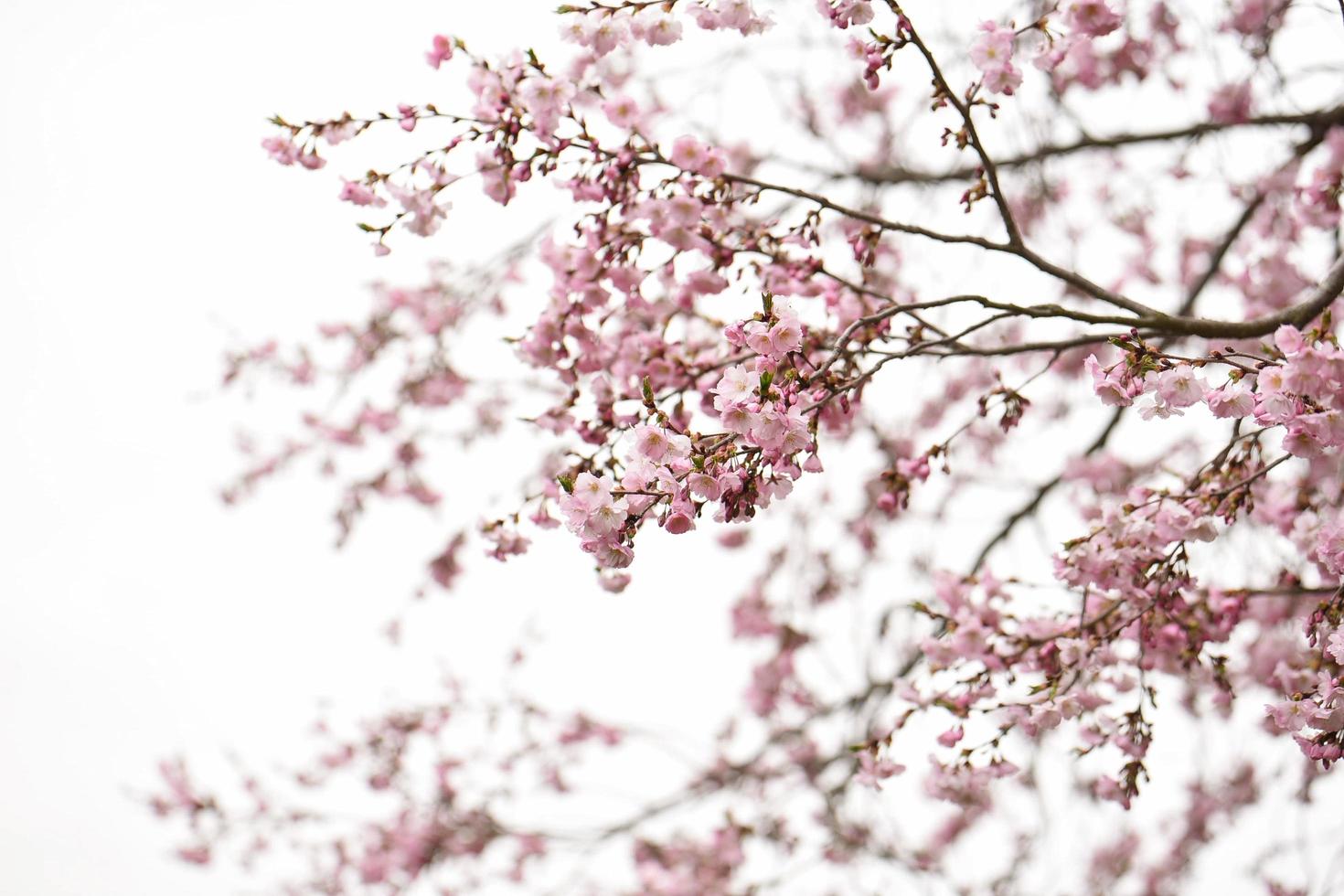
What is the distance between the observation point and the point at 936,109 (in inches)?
80.6

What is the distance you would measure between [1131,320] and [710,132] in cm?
244

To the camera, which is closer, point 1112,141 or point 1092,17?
point 1092,17

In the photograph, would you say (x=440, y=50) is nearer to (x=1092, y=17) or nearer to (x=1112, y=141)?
(x=1092, y=17)

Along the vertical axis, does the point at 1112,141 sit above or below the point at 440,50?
above

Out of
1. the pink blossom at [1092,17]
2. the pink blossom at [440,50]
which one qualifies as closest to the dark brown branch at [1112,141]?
the pink blossom at [1092,17]

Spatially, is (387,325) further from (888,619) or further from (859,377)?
(859,377)

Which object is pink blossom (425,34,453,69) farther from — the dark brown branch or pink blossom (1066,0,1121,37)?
the dark brown branch

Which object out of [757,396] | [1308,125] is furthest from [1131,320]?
[1308,125]

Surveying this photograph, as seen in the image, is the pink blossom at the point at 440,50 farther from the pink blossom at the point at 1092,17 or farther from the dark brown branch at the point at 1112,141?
the dark brown branch at the point at 1112,141

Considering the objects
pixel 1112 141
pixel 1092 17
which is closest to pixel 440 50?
pixel 1092 17

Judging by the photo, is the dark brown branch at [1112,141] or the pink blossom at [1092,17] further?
the dark brown branch at [1112,141]

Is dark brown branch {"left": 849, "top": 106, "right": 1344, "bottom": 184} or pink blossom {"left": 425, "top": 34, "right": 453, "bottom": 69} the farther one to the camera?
dark brown branch {"left": 849, "top": 106, "right": 1344, "bottom": 184}

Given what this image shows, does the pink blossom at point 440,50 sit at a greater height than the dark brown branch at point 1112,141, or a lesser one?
lesser

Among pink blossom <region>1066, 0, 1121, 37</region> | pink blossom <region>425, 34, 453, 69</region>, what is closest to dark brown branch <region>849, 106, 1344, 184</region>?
pink blossom <region>1066, 0, 1121, 37</region>
